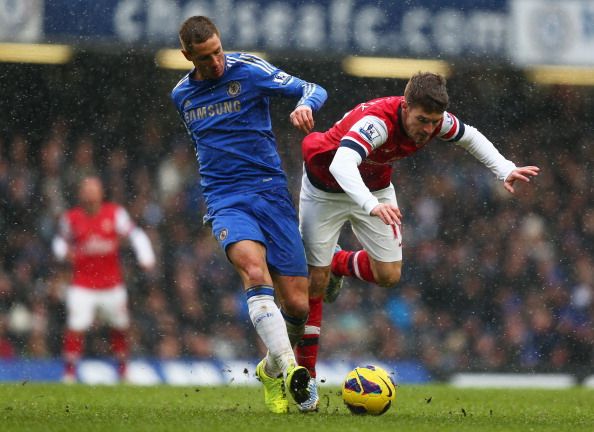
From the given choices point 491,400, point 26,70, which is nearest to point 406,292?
point 26,70

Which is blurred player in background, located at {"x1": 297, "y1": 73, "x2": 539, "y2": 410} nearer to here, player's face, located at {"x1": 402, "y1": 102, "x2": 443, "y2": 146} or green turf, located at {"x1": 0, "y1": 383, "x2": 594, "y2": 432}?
player's face, located at {"x1": 402, "y1": 102, "x2": 443, "y2": 146}

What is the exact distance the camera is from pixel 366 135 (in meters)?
6.82

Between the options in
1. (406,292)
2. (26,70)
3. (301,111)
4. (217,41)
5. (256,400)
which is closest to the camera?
(301,111)

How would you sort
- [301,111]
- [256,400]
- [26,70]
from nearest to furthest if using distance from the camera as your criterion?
1. [301,111]
2. [256,400]
3. [26,70]

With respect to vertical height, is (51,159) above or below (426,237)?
above

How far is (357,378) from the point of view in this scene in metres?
6.79

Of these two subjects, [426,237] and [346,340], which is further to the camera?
[426,237]

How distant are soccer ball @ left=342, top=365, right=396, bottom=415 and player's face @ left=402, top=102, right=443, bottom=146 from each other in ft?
4.41

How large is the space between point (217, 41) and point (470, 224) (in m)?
10.1

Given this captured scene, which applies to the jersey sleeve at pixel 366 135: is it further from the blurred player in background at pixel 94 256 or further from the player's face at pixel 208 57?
the blurred player in background at pixel 94 256

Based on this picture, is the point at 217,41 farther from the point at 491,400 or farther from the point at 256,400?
the point at 491,400

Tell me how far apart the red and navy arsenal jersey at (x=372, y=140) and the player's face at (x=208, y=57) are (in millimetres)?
804

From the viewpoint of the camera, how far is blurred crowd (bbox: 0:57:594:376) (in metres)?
14.8

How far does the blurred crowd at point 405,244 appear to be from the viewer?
14773 millimetres
